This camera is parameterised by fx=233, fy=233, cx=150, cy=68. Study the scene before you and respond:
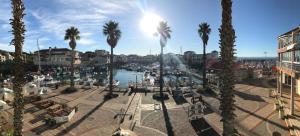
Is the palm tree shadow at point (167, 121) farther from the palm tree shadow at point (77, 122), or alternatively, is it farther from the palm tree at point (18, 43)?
the palm tree at point (18, 43)

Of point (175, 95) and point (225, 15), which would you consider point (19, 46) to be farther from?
point (175, 95)

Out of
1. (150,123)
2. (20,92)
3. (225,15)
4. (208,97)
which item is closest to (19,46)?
(20,92)

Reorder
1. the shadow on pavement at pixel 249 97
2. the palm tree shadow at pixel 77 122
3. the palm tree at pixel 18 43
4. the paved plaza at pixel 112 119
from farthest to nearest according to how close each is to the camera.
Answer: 1. the shadow on pavement at pixel 249 97
2. the paved plaza at pixel 112 119
3. the palm tree shadow at pixel 77 122
4. the palm tree at pixel 18 43

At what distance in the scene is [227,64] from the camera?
13.6 metres

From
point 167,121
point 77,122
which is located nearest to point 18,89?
point 77,122

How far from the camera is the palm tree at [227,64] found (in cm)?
1344

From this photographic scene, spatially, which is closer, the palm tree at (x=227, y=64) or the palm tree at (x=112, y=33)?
the palm tree at (x=227, y=64)

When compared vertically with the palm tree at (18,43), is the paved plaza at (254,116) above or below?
below

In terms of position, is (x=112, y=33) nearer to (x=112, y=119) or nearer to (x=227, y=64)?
(x=112, y=119)

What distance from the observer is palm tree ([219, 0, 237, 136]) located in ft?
44.1

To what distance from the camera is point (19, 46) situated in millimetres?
14336

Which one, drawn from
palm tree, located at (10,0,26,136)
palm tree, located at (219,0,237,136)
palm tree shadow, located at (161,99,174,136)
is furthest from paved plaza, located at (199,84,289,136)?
palm tree, located at (10,0,26,136)

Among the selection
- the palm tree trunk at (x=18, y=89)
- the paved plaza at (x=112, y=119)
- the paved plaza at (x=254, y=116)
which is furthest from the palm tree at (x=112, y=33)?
the palm tree trunk at (x=18, y=89)

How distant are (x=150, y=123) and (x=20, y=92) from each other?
14884 millimetres
